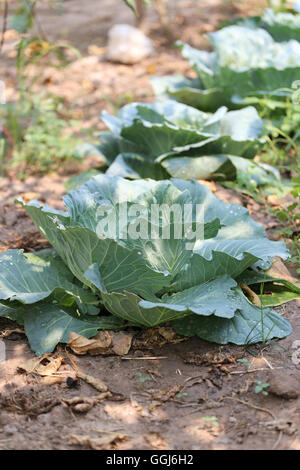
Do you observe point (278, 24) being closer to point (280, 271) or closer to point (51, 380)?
point (280, 271)

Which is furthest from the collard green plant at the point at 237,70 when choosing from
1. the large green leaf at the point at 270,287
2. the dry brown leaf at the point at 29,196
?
the large green leaf at the point at 270,287

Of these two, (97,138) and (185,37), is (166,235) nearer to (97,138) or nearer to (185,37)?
(97,138)

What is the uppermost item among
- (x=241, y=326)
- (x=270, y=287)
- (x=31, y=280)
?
(x=31, y=280)

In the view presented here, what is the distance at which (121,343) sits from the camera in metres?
2.59

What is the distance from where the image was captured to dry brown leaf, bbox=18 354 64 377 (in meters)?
2.45

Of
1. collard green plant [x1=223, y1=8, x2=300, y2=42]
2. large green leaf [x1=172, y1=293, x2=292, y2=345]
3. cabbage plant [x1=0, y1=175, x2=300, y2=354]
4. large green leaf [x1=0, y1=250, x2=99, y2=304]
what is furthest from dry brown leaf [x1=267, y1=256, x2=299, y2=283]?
collard green plant [x1=223, y1=8, x2=300, y2=42]

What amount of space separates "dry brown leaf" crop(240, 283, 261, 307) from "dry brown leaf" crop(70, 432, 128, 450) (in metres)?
1.02

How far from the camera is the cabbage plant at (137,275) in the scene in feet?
8.08

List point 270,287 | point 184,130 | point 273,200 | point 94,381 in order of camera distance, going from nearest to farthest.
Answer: point 94,381
point 270,287
point 184,130
point 273,200

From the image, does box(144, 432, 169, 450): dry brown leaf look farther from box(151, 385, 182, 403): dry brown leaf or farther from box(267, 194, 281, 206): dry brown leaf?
box(267, 194, 281, 206): dry brown leaf

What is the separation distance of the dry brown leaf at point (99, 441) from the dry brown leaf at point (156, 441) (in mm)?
88

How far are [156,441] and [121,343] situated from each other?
23.7 inches

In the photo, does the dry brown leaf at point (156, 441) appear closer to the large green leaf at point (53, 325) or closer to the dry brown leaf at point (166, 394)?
the dry brown leaf at point (166, 394)

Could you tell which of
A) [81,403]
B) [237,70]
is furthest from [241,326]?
[237,70]
